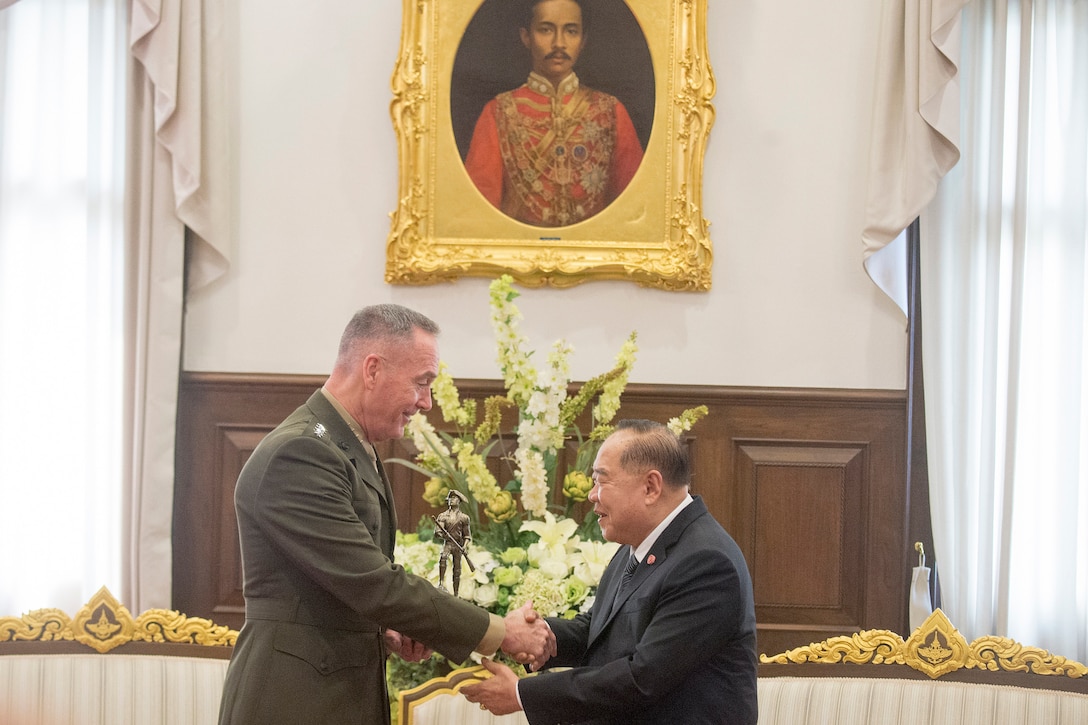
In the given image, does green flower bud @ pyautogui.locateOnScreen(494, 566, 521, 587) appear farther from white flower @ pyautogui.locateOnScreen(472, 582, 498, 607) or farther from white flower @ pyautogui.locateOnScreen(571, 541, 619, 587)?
white flower @ pyautogui.locateOnScreen(571, 541, 619, 587)

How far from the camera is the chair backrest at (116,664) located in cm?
374

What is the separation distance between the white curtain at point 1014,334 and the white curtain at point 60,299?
3.91 meters

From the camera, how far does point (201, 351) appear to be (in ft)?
16.7

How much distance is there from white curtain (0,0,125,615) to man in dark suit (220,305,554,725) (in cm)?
274

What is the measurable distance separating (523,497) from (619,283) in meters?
1.85

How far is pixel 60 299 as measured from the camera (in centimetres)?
507

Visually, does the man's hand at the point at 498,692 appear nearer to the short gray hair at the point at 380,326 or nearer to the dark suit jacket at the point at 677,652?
the dark suit jacket at the point at 677,652

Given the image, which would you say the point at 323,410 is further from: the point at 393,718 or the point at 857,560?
the point at 857,560

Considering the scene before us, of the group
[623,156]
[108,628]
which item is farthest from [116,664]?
[623,156]

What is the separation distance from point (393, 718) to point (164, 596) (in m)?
1.94

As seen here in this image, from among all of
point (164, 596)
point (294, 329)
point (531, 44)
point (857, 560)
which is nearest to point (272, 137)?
point (294, 329)

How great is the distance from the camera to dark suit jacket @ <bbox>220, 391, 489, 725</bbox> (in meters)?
2.54

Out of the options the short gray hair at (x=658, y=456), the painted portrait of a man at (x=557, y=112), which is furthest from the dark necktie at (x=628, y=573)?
the painted portrait of a man at (x=557, y=112)

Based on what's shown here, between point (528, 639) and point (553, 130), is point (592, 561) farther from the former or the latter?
point (553, 130)
